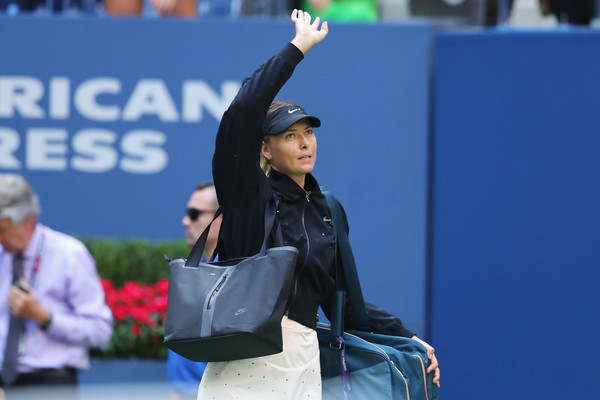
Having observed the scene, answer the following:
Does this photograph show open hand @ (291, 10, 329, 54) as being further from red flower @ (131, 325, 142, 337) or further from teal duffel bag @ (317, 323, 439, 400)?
red flower @ (131, 325, 142, 337)

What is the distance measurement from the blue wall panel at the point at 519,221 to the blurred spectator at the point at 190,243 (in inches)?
73.7

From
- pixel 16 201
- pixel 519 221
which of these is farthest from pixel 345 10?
pixel 16 201

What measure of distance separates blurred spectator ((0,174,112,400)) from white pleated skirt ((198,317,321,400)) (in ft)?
6.48

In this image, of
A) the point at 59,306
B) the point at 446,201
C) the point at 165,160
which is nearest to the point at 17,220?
the point at 59,306

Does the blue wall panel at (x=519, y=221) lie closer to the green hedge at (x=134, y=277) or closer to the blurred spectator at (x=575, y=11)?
the blurred spectator at (x=575, y=11)

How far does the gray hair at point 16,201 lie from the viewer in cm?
468

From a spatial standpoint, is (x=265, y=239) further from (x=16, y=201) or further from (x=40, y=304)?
(x=16, y=201)

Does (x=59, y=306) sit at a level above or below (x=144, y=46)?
below

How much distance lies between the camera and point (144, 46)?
6477 mm

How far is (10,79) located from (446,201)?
321 centimetres

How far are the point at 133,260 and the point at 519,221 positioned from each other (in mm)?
2617

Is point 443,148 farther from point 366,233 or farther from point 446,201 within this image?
point 366,233

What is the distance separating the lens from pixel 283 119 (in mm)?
3037

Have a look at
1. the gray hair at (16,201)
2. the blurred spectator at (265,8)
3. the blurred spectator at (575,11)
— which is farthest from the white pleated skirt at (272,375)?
the blurred spectator at (575,11)
